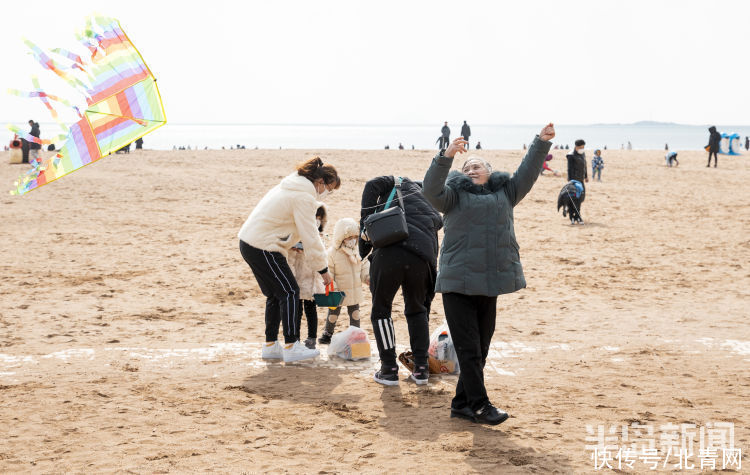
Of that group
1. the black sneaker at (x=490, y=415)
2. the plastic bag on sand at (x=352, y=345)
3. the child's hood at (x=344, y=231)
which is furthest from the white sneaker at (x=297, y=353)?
the black sneaker at (x=490, y=415)

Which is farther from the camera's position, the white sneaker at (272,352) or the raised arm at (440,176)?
the white sneaker at (272,352)

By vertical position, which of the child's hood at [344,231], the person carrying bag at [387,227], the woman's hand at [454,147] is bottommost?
the child's hood at [344,231]

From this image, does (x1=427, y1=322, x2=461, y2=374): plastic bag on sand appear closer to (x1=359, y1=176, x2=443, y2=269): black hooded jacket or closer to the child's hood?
(x1=359, y1=176, x2=443, y2=269): black hooded jacket

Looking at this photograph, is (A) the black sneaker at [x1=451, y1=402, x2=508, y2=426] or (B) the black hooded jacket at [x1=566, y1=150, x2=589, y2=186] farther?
(B) the black hooded jacket at [x1=566, y1=150, x2=589, y2=186]

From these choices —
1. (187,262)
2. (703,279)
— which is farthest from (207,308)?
(703,279)

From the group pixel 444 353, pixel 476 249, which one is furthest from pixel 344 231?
pixel 476 249

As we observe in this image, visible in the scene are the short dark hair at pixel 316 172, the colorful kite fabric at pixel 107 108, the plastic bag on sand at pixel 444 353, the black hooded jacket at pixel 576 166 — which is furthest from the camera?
the black hooded jacket at pixel 576 166

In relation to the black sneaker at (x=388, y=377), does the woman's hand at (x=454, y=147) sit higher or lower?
higher

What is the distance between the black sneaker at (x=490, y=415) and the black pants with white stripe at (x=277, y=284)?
2.05 metres

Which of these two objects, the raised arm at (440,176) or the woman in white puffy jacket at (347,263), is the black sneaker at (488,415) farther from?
the woman in white puffy jacket at (347,263)

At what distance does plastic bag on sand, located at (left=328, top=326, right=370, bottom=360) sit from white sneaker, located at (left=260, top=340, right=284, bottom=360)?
1.68 ft

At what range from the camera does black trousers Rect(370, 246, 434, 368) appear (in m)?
5.47

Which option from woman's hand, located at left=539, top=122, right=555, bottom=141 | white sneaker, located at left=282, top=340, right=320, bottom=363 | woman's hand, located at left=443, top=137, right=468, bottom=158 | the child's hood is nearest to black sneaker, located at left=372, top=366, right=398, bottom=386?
white sneaker, located at left=282, top=340, right=320, bottom=363

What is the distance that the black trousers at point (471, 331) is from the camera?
15.7ft
